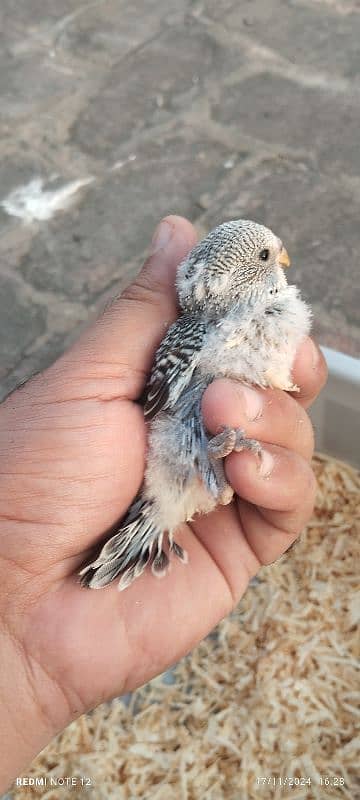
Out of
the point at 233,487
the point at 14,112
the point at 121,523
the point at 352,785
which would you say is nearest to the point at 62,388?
the point at 121,523

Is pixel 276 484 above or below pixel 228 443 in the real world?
below

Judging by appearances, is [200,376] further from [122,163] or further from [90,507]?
[122,163]

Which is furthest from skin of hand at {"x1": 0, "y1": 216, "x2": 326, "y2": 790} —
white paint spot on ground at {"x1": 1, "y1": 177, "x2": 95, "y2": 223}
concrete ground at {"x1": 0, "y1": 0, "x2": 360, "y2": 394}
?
white paint spot on ground at {"x1": 1, "y1": 177, "x2": 95, "y2": 223}

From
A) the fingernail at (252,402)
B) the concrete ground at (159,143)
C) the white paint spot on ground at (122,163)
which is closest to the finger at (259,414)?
the fingernail at (252,402)

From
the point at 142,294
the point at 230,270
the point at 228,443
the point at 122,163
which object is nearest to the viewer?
the point at 228,443

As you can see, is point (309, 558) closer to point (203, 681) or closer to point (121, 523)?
point (203, 681)

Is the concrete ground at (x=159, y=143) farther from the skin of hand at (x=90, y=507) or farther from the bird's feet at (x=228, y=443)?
the bird's feet at (x=228, y=443)

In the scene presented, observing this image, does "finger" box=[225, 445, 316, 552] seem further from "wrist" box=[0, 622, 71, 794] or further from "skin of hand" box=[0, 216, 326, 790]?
"wrist" box=[0, 622, 71, 794]

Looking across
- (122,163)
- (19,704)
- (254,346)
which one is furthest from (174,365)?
(122,163)
